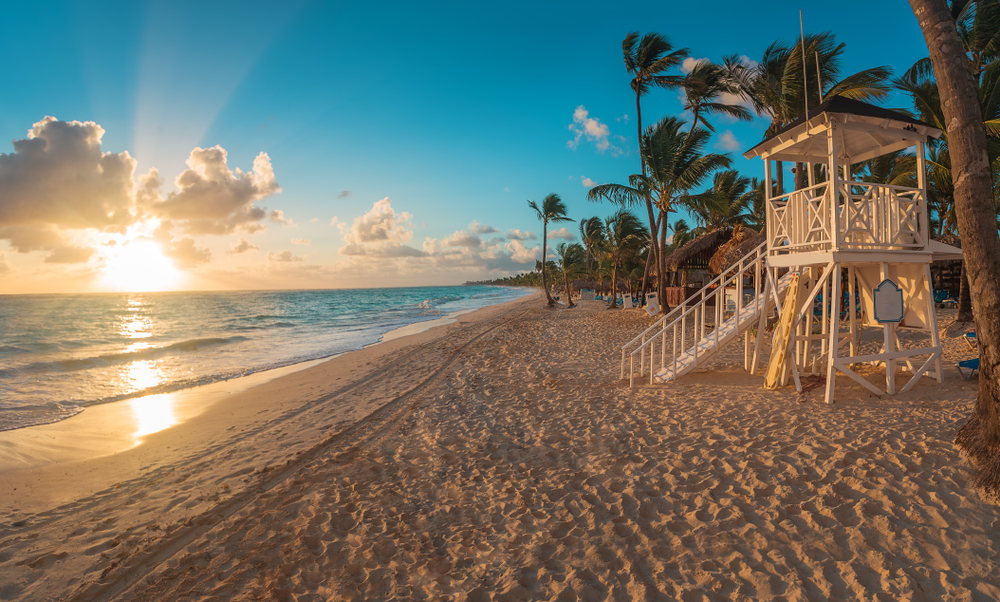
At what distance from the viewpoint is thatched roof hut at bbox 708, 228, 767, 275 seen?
46.1 feet

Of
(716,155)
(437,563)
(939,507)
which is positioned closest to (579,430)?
(437,563)

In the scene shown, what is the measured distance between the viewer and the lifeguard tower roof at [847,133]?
241 inches

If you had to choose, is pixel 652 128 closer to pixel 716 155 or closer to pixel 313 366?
pixel 716 155

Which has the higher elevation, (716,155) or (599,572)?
(716,155)

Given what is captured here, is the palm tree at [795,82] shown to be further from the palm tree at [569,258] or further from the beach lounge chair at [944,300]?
the palm tree at [569,258]

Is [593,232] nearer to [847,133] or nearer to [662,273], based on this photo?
[662,273]

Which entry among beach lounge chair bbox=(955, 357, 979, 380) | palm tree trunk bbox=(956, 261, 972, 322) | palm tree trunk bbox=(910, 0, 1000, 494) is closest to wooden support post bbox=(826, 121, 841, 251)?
palm tree trunk bbox=(910, 0, 1000, 494)

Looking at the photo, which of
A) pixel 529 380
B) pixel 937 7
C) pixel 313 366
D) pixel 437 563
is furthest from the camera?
pixel 313 366

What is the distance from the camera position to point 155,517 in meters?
4.16

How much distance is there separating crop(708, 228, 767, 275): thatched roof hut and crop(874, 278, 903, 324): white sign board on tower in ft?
21.8

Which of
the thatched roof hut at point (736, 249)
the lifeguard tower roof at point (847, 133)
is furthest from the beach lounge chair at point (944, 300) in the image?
the lifeguard tower roof at point (847, 133)

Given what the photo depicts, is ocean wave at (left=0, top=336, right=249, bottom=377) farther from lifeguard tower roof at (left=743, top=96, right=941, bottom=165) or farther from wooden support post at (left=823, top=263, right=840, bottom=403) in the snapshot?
lifeguard tower roof at (left=743, top=96, right=941, bottom=165)

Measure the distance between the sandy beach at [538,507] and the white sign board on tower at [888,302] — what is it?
1.12 metres

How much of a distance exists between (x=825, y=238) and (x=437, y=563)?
691cm
